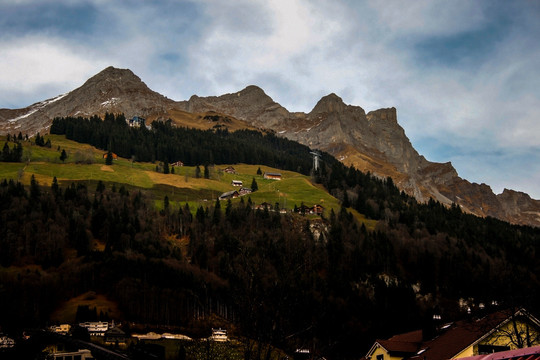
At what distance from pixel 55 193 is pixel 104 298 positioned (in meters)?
60.6

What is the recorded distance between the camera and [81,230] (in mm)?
138500

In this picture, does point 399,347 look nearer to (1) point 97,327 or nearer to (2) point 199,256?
(1) point 97,327

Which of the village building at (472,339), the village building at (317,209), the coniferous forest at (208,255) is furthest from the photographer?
the village building at (317,209)

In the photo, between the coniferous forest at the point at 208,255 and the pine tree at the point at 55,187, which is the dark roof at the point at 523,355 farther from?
the pine tree at the point at 55,187

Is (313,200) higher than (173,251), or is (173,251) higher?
(313,200)

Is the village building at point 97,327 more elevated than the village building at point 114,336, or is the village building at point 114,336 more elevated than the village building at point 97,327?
the village building at point 114,336

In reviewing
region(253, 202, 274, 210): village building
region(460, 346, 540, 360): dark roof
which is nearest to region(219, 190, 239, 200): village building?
region(253, 202, 274, 210): village building

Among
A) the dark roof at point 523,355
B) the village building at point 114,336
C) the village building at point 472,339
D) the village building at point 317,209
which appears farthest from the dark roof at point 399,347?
the village building at point 317,209

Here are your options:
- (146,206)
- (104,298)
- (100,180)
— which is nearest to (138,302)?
(104,298)

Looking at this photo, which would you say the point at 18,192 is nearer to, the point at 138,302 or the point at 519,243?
the point at 138,302

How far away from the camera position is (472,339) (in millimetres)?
22328

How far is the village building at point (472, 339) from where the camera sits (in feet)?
71.9

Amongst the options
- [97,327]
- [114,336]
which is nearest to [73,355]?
[114,336]

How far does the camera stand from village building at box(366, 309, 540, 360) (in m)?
21.9
